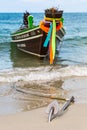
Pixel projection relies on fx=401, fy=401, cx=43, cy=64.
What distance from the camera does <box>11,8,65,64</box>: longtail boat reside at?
14344mm

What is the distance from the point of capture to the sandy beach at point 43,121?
18.6 ft

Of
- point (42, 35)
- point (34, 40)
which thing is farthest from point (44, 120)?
point (34, 40)

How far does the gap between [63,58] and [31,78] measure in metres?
5.86

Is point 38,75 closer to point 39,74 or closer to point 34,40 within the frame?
point 39,74

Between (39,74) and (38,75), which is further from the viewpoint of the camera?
(39,74)

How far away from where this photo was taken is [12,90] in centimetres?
923

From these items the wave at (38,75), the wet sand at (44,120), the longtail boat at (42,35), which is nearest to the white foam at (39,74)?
the wave at (38,75)

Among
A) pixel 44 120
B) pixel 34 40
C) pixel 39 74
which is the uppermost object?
pixel 44 120

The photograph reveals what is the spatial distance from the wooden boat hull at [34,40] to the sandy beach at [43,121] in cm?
866

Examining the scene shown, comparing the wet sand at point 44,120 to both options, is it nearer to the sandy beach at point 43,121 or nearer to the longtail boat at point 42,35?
the sandy beach at point 43,121

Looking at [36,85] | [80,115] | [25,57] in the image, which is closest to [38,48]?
[25,57]

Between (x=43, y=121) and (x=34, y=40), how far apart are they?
9.86 m

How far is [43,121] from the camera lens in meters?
5.98

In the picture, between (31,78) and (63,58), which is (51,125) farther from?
(63,58)
